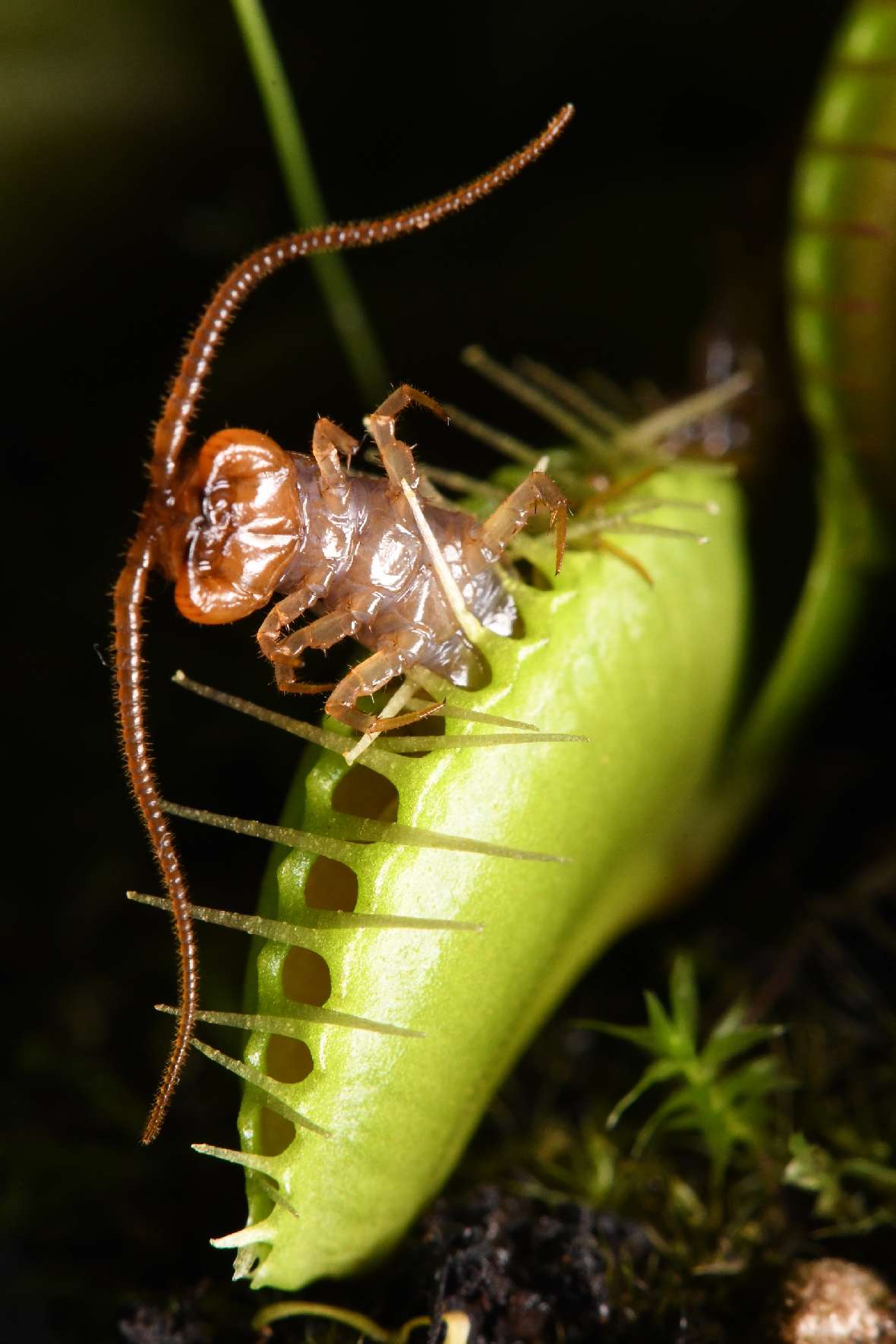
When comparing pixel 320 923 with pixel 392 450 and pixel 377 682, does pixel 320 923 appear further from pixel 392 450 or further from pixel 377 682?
pixel 392 450

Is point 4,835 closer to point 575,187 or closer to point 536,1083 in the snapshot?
point 536,1083

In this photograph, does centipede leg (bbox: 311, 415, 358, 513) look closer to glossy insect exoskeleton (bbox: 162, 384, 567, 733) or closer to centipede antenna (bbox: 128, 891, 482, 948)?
glossy insect exoskeleton (bbox: 162, 384, 567, 733)

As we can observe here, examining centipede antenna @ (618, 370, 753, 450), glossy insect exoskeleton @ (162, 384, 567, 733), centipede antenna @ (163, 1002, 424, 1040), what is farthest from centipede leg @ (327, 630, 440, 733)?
centipede antenna @ (618, 370, 753, 450)

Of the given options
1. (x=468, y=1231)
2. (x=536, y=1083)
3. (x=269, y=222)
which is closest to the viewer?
(x=468, y=1231)

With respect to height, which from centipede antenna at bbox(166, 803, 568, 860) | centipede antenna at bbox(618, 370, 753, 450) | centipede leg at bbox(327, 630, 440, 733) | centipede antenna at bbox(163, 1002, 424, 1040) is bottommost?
centipede antenna at bbox(163, 1002, 424, 1040)

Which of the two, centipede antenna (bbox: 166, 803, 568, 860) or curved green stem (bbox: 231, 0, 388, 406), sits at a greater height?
curved green stem (bbox: 231, 0, 388, 406)

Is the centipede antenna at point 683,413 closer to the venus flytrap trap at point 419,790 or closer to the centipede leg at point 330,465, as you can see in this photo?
the venus flytrap trap at point 419,790

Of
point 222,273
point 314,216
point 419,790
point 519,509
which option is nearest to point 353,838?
point 419,790

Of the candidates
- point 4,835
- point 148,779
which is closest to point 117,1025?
point 4,835
